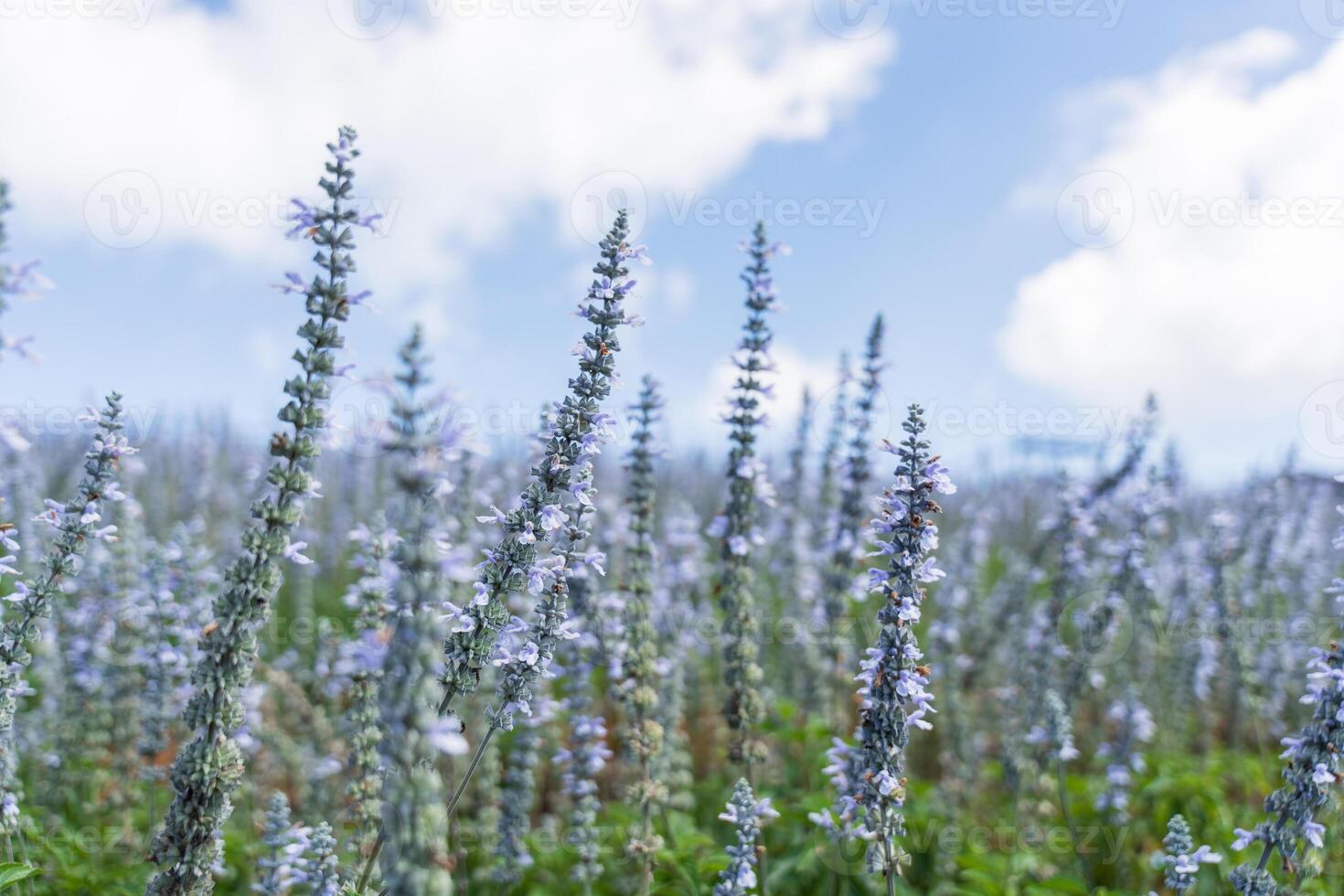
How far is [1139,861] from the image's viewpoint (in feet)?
A: 31.1

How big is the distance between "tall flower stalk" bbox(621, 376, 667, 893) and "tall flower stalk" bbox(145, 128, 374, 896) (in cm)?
339

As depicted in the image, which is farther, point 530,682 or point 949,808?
point 949,808

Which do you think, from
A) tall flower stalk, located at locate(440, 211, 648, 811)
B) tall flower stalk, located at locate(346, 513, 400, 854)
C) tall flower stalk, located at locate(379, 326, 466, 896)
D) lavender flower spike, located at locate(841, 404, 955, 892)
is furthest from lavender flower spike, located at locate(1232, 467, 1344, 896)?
tall flower stalk, located at locate(346, 513, 400, 854)

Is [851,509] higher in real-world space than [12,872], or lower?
higher

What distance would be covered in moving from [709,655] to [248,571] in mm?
12424

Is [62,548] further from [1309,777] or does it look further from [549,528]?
[1309,777]

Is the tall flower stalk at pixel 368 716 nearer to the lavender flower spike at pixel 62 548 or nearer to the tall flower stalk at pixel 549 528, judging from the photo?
the tall flower stalk at pixel 549 528

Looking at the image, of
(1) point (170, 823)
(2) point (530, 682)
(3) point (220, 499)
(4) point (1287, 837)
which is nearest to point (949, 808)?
(4) point (1287, 837)

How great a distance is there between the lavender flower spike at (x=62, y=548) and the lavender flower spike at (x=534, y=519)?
2670 millimetres

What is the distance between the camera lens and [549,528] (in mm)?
5098

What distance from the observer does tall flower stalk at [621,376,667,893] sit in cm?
695

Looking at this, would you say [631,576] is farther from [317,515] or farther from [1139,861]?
[317,515]

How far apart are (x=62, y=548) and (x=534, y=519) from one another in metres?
3.50

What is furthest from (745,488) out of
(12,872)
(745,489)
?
(12,872)
